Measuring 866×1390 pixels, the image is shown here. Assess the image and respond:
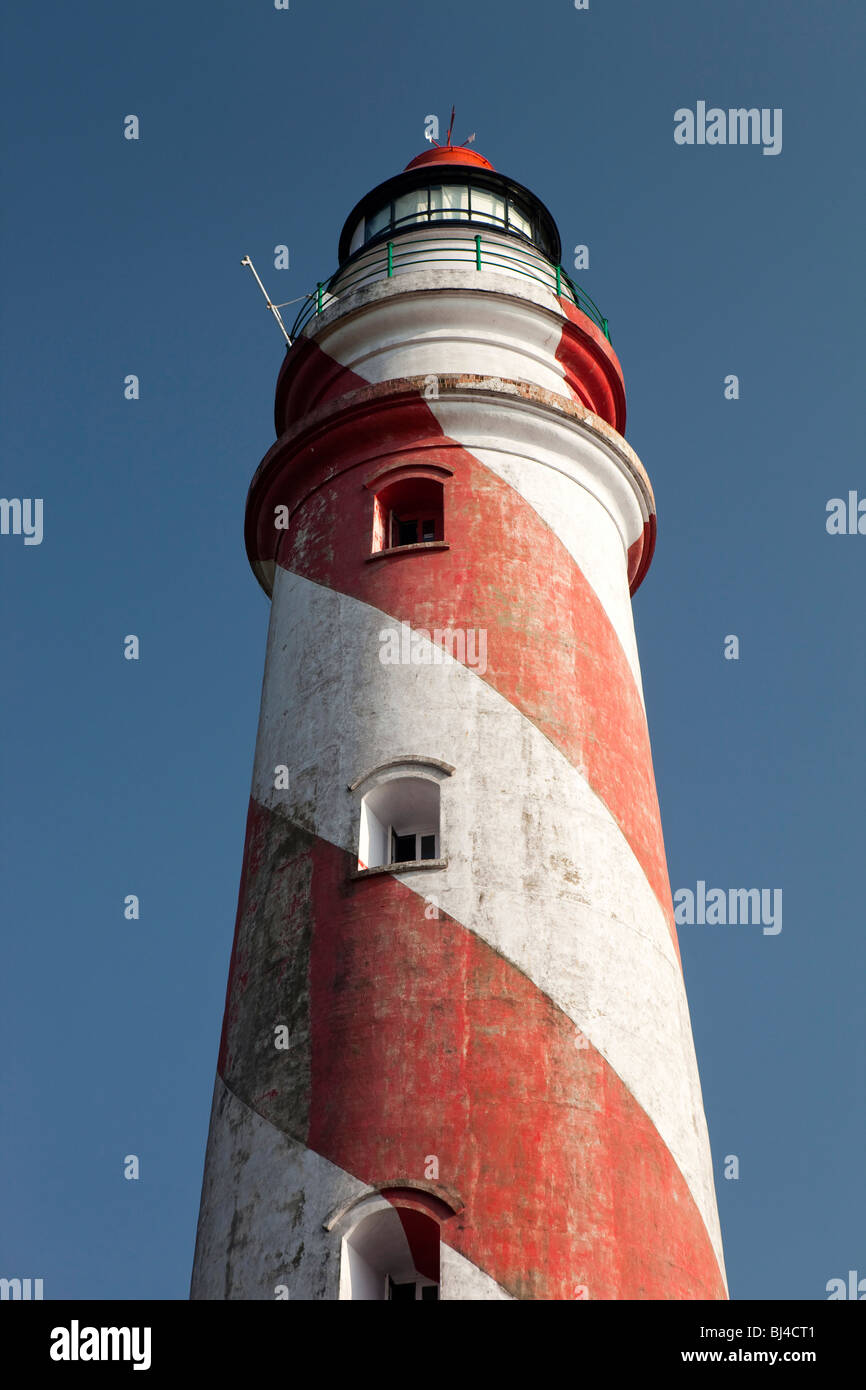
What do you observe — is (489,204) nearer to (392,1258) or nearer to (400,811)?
(400,811)

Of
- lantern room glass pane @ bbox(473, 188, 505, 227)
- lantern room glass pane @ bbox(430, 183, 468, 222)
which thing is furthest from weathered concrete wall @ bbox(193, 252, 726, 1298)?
lantern room glass pane @ bbox(430, 183, 468, 222)

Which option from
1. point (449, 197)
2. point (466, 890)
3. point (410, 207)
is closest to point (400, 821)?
point (466, 890)

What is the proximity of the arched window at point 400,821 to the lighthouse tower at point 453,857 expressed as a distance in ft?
0.09

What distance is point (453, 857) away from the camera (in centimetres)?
1201

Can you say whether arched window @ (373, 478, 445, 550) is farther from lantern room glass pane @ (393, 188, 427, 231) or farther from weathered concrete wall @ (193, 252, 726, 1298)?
lantern room glass pane @ (393, 188, 427, 231)

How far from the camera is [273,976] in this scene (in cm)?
1221

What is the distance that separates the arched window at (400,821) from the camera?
493 inches

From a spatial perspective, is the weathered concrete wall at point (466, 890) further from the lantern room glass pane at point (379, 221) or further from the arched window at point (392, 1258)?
the lantern room glass pane at point (379, 221)

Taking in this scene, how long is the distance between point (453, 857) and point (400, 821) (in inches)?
37.4

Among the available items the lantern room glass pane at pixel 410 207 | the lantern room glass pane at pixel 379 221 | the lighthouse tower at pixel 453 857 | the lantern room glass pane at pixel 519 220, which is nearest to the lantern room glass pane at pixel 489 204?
the lantern room glass pane at pixel 519 220

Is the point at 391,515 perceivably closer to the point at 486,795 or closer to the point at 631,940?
the point at 486,795

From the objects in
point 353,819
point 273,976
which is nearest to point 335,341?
point 353,819
